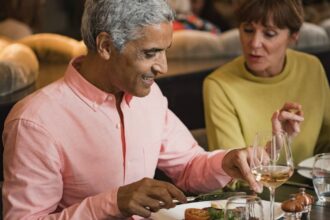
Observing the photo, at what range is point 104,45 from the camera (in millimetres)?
2076

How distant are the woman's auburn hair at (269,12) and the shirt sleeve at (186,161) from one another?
55cm

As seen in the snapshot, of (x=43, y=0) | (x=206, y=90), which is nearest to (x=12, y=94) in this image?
(x=206, y=90)

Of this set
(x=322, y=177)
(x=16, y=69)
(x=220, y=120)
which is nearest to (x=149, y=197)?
(x=322, y=177)

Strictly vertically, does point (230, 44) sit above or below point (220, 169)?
below

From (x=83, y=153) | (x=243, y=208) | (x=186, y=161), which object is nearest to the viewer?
(x=243, y=208)

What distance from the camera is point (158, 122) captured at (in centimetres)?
238

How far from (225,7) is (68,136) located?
5105mm

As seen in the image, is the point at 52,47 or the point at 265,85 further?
the point at 52,47

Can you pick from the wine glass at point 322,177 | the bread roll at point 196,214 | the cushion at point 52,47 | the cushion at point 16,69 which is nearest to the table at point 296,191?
the wine glass at point 322,177

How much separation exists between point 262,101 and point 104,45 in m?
Result: 1.07

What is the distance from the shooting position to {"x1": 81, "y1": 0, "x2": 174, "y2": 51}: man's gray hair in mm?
2016

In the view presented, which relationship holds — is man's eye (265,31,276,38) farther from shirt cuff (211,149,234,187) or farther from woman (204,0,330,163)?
shirt cuff (211,149,234,187)

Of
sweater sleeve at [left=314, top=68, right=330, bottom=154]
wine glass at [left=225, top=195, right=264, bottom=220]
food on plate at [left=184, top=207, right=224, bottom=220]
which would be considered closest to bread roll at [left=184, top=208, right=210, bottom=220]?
food on plate at [left=184, top=207, right=224, bottom=220]

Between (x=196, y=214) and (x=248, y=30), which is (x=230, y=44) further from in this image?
(x=196, y=214)
